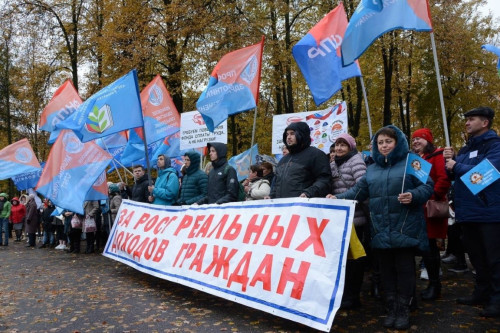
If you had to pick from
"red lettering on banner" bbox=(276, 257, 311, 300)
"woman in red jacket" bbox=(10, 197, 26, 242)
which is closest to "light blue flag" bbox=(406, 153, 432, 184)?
"red lettering on banner" bbox=(276, 257, 311, 300)

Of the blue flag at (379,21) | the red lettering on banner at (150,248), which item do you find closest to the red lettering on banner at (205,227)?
the red lettering on banner at (150,248)

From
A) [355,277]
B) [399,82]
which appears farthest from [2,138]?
[355,277]

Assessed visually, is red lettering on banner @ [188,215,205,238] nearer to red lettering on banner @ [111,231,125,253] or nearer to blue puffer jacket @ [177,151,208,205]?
blue puffer jacket @ [177,151,208,205]

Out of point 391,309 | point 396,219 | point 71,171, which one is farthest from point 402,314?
point 71,171

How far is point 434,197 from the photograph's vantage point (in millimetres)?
5547

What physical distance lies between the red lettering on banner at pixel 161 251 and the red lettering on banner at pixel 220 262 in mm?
1221

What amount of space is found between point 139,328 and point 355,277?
2368 millimetres

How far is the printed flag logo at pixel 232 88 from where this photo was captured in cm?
902

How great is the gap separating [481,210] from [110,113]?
633 centimetres

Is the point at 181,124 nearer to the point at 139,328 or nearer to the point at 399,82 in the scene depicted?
the point at 139,328

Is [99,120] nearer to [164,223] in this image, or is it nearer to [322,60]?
[164,223]

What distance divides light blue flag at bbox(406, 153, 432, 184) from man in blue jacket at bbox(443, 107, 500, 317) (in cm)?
64

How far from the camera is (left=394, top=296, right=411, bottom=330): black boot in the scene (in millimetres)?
4352

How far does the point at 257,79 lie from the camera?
896 centimetres
